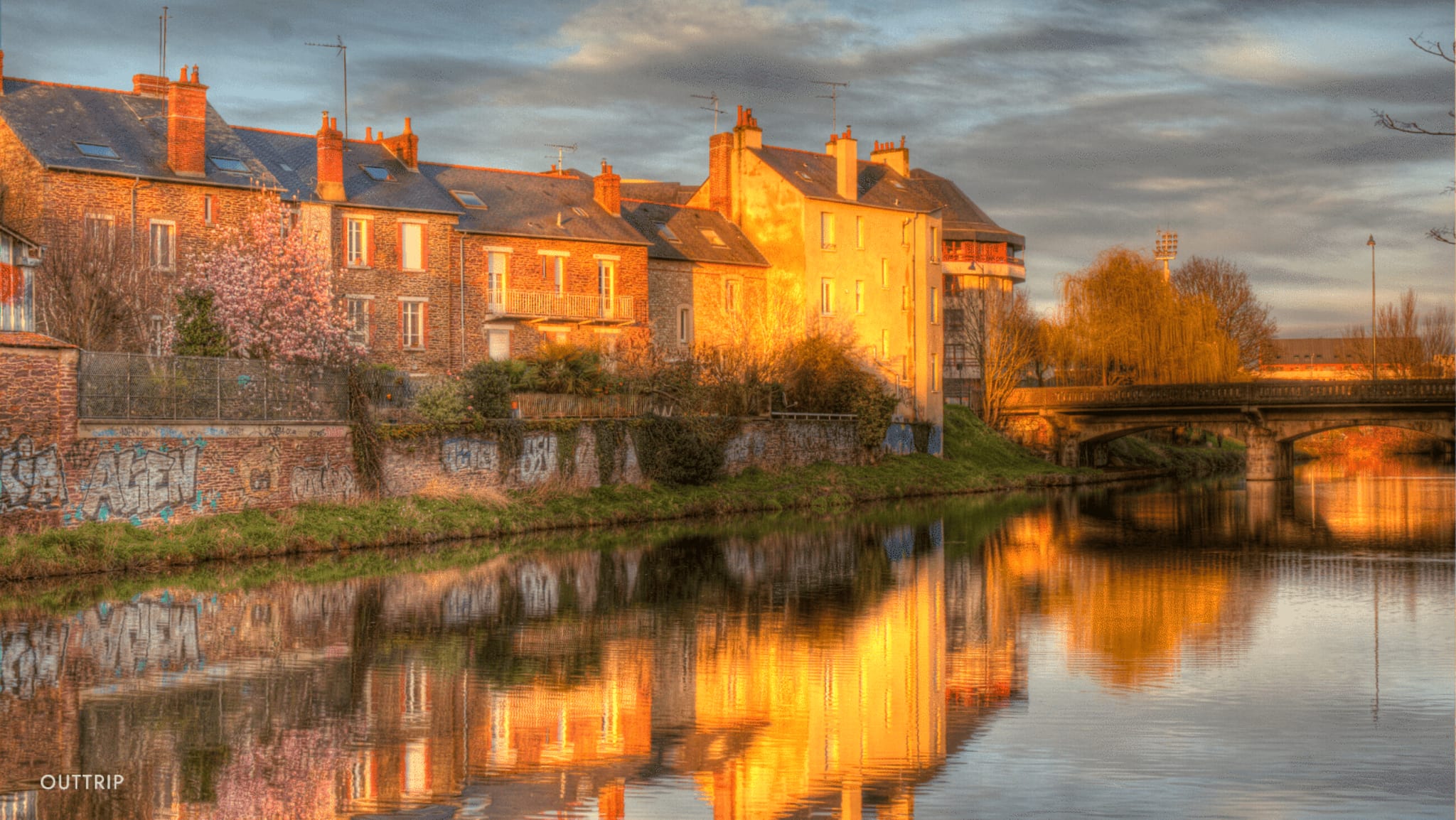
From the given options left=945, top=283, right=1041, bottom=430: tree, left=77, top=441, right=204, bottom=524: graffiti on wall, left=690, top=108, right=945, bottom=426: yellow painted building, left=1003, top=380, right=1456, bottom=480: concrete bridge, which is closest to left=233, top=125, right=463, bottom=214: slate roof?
left=690, top=108, right=945, bottom=426: yellow painted building

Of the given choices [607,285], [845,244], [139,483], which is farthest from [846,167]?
[139,483]

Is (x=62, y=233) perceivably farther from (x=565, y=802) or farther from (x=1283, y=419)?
(x=1283, y=419)

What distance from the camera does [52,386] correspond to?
90.4ft

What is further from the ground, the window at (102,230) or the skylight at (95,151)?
the skylight at (95,151)

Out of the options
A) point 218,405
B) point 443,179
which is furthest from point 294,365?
point 443,179

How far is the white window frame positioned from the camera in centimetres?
4750

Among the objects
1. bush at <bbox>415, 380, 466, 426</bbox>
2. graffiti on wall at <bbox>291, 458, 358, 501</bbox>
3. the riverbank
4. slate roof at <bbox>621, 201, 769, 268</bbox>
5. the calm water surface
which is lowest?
the calm water surface

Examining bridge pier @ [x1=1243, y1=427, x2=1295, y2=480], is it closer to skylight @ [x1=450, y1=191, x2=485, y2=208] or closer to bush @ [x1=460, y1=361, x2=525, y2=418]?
skylight @ [x1=450, y1=191, x2=485, y2=208]

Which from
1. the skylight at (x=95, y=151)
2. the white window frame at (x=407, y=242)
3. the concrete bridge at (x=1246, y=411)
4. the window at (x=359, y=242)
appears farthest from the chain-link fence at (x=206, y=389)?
the concrete bridge at (x=1246, y=411)

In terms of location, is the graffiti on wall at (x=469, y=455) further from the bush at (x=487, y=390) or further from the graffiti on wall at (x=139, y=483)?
the graffiti on wall at (x=139, y=483)

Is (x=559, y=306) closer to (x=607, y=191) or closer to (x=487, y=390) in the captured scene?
(x=607, y=191)

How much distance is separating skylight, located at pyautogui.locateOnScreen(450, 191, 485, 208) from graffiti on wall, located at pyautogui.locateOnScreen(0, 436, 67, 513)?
24742 millimetres

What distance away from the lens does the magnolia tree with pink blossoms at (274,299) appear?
3575 cm

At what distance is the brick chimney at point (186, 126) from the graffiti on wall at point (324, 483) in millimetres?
12822
